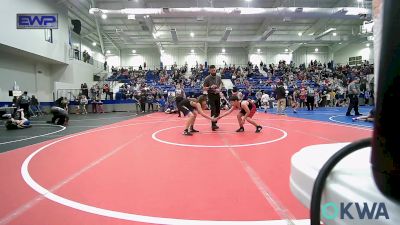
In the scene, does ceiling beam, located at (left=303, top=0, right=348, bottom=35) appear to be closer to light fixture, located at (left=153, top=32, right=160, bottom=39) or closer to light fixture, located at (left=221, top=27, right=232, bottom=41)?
light fixture, located at (left=221, top=27, right=232, bottom=41)

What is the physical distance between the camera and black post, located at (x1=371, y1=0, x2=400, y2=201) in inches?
18.2

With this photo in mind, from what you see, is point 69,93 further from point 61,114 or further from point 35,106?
point 61,114

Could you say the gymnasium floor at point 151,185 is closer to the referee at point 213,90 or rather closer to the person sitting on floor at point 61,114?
the referee at point 213,90

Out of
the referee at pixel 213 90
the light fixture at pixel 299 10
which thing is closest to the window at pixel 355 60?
the light fixture at pixel 299 10

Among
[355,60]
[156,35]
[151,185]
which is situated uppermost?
[156,35]

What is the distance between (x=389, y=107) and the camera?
1.55 ft

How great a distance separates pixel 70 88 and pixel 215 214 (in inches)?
960

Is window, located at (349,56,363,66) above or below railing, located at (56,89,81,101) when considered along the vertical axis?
above

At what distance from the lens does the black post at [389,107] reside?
462 mm

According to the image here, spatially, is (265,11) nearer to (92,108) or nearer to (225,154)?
(92,108)

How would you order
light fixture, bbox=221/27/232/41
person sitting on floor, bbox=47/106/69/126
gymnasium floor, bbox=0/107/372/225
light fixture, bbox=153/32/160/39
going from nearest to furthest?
gymnasium floor, bbox=0/107/372/225 < person sitting on floor, bbox=47/106/69/126 < light fixture, bbox=221/27/232/41 < light fixture, bbox=153/32/160/39

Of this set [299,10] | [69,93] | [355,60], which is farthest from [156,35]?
[355,60]

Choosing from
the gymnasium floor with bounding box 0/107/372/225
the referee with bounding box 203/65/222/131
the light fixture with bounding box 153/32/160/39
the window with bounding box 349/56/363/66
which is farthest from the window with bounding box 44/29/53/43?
the window with bounding box 349/56/363/66

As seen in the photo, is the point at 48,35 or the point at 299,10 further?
the point at 48,35
